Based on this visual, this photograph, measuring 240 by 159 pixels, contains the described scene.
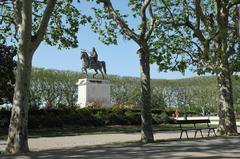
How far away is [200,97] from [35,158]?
8326cm

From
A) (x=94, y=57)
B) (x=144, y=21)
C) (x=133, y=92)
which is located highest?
(x=94, y=57)

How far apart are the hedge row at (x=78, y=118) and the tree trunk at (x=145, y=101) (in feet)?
53.0

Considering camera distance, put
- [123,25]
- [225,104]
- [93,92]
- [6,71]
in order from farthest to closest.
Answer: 1. [93,92]
2. [6,71]
3. [225,104]
4. [123,25]

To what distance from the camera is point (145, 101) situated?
19.1m

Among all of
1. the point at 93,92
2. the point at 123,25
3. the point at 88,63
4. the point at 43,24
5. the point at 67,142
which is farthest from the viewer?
the point at 88,63

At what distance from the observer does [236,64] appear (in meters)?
24.9

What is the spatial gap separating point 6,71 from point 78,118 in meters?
7.10

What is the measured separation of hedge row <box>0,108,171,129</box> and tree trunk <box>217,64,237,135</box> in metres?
15.3

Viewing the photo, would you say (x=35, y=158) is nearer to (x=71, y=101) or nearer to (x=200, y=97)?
(x=71, y=101)

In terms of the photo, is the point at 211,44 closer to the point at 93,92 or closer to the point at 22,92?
the point at 22,92

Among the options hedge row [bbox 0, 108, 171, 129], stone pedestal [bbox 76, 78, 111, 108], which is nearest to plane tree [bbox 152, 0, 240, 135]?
hedge row [bbox 0, 108, 171, 129]

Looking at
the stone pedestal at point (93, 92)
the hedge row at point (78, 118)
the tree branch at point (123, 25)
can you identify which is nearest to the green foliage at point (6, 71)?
the hedge row at point (78, 118)

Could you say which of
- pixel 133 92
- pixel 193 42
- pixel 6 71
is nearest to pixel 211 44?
pixel 193 42

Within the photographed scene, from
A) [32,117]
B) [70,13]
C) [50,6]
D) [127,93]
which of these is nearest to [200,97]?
[127,93]
